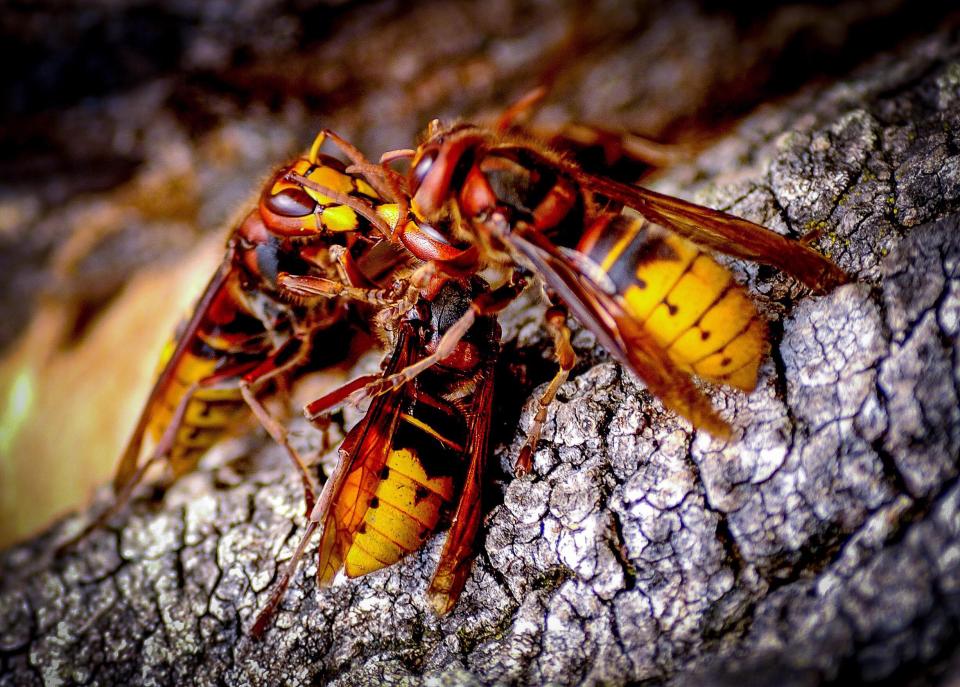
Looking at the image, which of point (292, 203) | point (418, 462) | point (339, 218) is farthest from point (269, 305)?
point (418, 462)

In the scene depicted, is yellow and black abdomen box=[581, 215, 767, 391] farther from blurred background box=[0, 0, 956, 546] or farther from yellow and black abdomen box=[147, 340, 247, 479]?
yellow and black abdomen box=[147, 340, 247, 479]

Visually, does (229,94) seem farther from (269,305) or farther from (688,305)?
(688,305)

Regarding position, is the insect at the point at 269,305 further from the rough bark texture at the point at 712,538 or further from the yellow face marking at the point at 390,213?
the rough bark texture at the point at 712,538

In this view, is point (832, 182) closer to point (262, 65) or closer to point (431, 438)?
point (431, 438)

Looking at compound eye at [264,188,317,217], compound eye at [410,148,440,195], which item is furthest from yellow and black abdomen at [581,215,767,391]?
compound eye at [264,188,317,217]

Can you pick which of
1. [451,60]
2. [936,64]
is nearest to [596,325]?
[936,64]

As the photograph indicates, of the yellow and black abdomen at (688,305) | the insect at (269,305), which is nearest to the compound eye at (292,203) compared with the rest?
the insect at (269,305)
